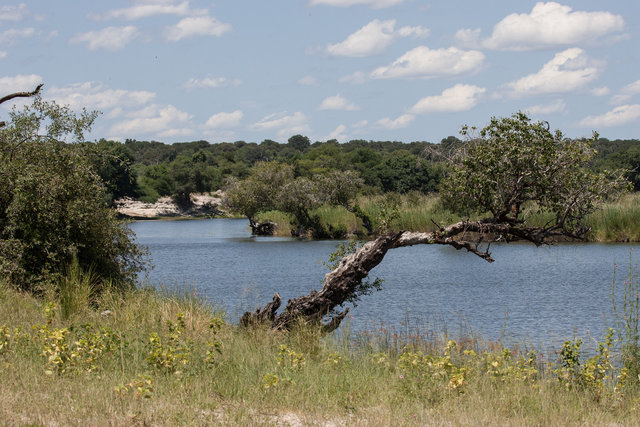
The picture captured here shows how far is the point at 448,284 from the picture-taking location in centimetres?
2339

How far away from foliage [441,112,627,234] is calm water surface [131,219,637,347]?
4.16 feet

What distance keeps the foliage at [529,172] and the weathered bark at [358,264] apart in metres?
0.31

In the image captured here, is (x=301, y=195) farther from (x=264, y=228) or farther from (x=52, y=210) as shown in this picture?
(x=52, y=210)

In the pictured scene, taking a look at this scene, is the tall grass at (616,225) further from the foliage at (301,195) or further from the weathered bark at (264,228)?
the weathered bark at (264,228)

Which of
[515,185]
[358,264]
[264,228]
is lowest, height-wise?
[264,228]

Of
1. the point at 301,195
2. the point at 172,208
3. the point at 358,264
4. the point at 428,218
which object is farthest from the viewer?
the point at 172,208

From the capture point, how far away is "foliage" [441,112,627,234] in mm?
10727

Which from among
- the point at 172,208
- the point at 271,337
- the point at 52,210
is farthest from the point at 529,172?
the point at 172,208

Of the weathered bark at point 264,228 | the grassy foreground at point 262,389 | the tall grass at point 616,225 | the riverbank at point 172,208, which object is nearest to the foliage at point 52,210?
the grassy foreground at point 262,389

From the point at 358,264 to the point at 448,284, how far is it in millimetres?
12063

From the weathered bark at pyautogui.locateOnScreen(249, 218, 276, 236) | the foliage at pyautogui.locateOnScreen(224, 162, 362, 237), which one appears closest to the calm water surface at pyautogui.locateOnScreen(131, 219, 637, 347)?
the foliage at pyautogui.locateOnScreen(224, 162, 362, 237)

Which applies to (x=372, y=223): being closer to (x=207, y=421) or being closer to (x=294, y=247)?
(x=294, y=247)

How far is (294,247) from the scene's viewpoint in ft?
127

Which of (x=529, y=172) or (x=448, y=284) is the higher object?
(x=529, y=172)
